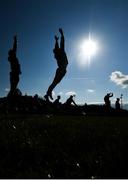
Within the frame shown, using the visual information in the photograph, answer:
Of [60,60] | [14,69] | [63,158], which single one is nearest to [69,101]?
[60,60]

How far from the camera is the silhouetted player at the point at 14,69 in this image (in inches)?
658

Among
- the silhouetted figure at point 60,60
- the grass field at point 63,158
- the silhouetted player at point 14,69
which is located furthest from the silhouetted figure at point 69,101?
the grass field at point 63,158

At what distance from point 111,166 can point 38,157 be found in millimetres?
1036

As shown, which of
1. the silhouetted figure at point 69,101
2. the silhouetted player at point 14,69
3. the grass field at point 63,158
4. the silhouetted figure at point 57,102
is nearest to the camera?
the grass field at point 63,158

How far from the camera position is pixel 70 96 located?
20.2 m

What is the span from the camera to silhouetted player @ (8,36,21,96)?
1672 cm

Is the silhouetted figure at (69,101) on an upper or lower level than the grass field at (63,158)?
upper

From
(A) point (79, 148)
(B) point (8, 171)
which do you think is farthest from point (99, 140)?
(B) point (8, 171)

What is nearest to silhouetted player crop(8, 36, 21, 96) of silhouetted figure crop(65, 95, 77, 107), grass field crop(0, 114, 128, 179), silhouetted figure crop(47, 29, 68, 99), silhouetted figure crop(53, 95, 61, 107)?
silhouetted figure crop(47, 29, 68, 99)

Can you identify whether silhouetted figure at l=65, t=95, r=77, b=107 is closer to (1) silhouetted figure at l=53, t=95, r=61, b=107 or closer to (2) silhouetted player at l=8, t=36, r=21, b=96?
(1) silhouetted figure at l=53, t=95, r=61, b=107

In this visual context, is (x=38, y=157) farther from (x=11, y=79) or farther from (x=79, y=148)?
(x=11, y=79)

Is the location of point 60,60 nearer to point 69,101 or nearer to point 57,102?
point 57,102

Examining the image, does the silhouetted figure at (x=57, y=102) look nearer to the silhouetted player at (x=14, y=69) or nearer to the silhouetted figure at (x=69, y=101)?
the silhouetted figure at (x=69, y=101)

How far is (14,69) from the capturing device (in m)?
16.8
